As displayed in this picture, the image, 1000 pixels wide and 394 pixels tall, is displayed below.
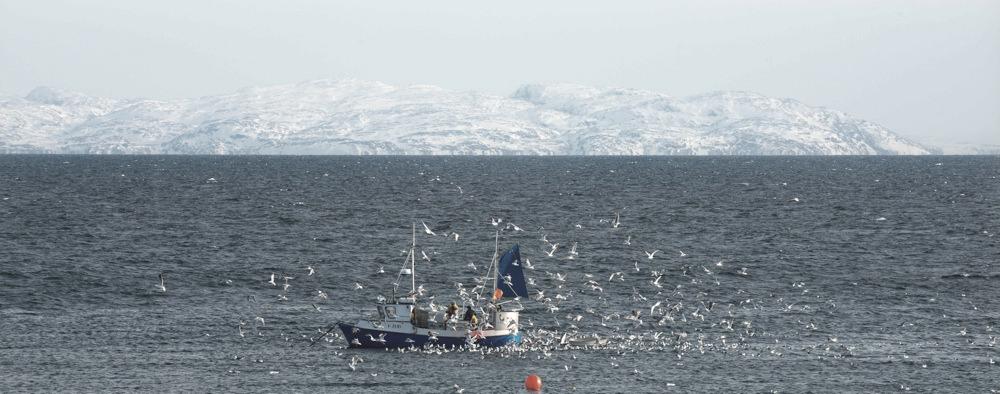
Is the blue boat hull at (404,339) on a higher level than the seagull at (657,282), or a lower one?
lower

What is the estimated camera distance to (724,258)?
107m

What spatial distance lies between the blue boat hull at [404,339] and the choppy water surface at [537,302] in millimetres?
1089

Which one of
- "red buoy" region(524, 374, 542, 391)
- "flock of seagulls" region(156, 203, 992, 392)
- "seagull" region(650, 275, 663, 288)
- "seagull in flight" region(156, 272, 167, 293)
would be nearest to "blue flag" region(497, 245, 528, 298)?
"flock of seagulls" region(156, 203, 992, 392)

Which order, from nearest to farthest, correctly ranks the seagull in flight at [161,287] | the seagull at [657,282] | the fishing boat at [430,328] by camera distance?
the fishing boat at [430,328]
the seagull in flight at [161,287]
the seagull at [657,282]

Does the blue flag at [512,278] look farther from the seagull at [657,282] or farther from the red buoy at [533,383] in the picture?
the seagull at [657,282]

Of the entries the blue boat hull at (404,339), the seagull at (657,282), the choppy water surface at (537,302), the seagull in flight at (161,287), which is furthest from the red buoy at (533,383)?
the seagull in flight at (161,287)

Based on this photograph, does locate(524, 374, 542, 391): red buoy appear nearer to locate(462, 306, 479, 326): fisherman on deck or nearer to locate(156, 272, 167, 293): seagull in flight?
locate(462, 306, 479, 326): fisherman on deck

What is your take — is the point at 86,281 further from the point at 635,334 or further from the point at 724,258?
the point at 724,258

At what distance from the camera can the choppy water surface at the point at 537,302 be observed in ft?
196

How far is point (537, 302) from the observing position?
81.7 m

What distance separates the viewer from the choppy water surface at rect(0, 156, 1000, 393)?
2356 inches

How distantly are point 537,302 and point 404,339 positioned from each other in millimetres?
16849

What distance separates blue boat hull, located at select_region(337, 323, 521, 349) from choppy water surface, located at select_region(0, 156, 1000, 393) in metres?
1.09

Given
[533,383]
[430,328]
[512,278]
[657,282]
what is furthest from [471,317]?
[657,282]
